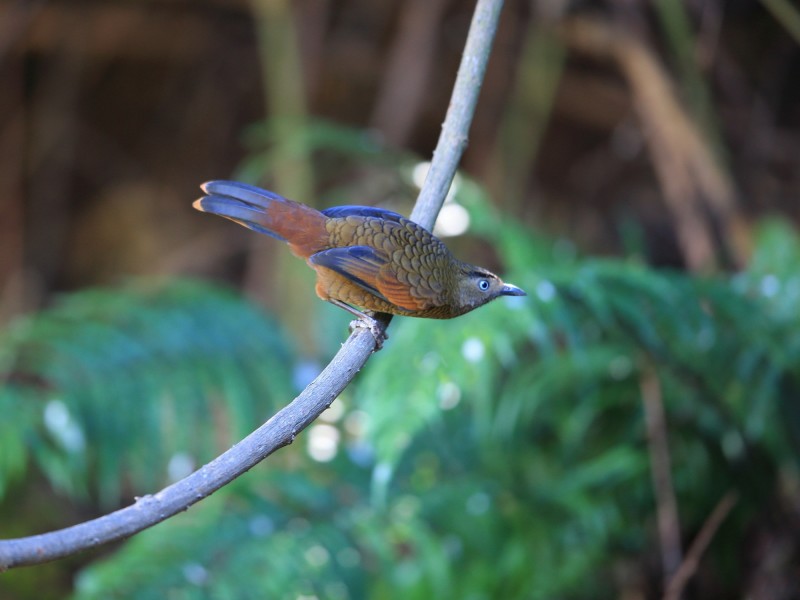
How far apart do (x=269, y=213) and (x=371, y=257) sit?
0.60 feet

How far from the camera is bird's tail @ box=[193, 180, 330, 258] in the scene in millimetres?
1405

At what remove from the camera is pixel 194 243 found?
5.17 meters

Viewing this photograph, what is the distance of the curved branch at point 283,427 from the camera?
0.92 m

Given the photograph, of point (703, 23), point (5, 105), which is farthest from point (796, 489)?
point (5, 105)

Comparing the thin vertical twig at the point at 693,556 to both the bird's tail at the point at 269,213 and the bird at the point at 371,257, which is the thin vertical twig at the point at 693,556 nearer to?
the bird at the point at 371,257

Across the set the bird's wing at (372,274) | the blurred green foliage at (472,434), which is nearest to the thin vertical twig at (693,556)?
the blurred green foliage at (472,434)

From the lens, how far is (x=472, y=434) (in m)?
2.72

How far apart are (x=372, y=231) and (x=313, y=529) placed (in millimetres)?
1021

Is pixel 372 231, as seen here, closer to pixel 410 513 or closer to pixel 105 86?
pixel 410 513

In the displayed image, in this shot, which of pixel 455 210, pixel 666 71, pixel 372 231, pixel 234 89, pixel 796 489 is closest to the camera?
pixel 372 231

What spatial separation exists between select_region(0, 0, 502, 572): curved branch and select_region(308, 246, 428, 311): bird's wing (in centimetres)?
8

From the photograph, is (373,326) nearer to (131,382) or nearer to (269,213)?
(269,213)

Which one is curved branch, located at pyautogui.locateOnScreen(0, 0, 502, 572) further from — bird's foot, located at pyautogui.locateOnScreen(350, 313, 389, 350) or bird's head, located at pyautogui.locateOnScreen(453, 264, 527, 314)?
bird's head, located at pyautogui.locateOnScreen(453, 264, 527, 314)

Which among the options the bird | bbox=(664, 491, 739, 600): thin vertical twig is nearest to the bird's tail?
the bird
